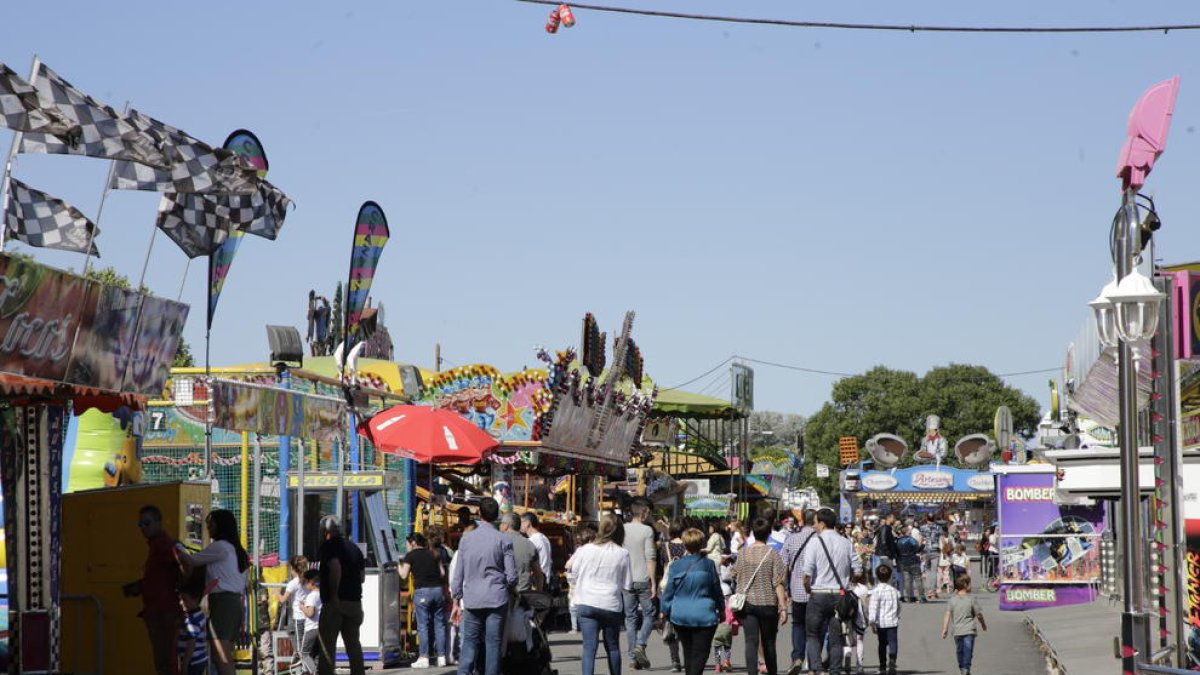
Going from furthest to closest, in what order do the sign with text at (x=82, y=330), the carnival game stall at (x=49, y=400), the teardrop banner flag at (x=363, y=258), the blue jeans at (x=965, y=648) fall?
the teardrop banner flag at (x=363, y=258), the blue jeans at (x=965, y=648), the carnival game stall at (x=49, y=400), the sign with text at (x=82, y=330)

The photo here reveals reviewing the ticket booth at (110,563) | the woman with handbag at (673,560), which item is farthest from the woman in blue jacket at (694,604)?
Result: the ticket booth at (110,563)

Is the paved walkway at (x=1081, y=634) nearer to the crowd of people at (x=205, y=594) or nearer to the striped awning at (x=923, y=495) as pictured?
the crowd of people at (x=205, y=594)

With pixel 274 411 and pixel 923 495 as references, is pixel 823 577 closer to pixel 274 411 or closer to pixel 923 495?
pixel 274 411

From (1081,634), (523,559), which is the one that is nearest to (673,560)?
(523,559)

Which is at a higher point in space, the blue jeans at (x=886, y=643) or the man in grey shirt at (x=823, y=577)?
the man in grey shirt at (x=823, y=577)

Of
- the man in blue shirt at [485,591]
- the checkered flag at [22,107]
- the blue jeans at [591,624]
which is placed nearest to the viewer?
the checkered flag at [22,107]

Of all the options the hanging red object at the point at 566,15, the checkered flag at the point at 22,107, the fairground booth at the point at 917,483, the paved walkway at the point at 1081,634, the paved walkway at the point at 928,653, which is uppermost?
the hanging red object at the point at 566,15

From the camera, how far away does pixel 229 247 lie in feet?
49.6

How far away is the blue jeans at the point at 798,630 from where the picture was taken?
15.2 metres

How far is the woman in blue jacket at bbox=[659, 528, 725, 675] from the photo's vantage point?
12875 millimetres

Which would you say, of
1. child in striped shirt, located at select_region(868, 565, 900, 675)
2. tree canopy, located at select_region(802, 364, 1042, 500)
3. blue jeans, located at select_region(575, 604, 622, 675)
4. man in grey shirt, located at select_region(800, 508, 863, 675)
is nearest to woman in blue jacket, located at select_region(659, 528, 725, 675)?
blue jeans, located at select_region(575, 604, 622, 675)

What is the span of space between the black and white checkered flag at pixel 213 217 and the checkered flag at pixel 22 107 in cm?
366

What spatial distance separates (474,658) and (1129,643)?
506cm

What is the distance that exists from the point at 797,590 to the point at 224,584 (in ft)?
17.8
